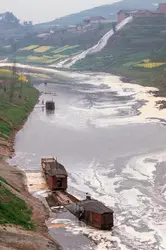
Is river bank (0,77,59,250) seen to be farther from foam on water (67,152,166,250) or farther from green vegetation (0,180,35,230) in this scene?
foam on water (67,152,166,250)

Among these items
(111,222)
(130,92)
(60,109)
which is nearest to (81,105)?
(60,109)

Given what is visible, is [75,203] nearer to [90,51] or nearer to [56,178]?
[56,178]

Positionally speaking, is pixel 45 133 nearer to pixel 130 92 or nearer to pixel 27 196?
pixel 27 196

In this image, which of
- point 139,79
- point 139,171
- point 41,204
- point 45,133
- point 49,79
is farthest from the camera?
point 49,79

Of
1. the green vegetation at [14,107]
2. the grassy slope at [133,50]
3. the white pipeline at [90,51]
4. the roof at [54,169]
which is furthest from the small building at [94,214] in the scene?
the white pipeline at [90,51]

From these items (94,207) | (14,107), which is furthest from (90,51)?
(94,207)

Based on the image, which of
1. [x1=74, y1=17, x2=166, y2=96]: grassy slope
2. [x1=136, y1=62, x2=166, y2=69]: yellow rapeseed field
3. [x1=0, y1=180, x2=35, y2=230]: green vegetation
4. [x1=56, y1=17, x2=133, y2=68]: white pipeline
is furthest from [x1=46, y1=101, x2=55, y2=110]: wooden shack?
[x1=56, y1=17, x2=133, y2=68]: white pipeline

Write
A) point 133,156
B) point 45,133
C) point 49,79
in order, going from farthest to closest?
1. point 49,79
2. point 45,133
3. point 133,156

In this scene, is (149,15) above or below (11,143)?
above
